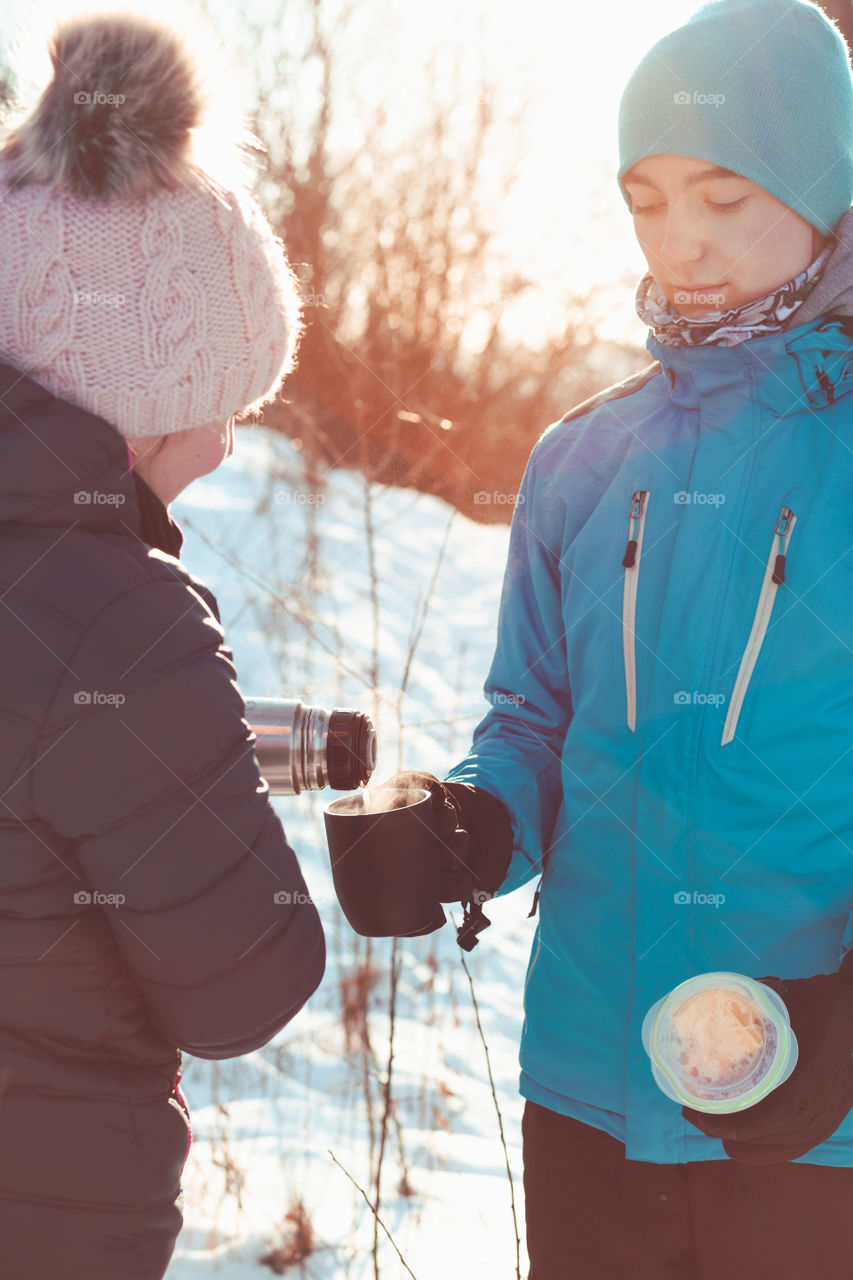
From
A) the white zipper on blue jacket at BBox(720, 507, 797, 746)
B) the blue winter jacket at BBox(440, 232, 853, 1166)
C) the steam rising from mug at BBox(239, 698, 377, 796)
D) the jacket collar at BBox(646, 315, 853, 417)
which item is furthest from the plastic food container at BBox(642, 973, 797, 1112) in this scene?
the jacket collar at BBox(646, 315, 853, 417)

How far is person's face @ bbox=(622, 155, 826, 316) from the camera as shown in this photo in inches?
61.9

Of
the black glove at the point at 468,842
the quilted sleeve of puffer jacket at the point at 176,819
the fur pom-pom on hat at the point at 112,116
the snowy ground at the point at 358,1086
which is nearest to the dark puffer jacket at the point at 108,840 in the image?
the quilted sleeve of puffer jacket at the point at 176,819

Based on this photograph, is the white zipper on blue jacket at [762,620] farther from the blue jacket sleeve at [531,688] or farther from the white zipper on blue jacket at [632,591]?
the blue jacket sleeve at [531,688]

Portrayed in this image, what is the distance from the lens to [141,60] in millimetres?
1333

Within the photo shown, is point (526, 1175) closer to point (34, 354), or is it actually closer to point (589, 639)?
point (589, 639)

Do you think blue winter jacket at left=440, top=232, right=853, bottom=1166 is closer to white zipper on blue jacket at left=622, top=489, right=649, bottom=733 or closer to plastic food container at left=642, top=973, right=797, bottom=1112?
white zipper on blue jacket at left=622, top=489, right=649, bottom=733

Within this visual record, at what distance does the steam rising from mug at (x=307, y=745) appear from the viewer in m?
1.59

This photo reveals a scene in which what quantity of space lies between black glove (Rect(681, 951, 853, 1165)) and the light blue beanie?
3.51 ft

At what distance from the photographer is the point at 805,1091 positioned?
1272 millimetres

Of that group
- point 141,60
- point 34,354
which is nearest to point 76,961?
point 34,354

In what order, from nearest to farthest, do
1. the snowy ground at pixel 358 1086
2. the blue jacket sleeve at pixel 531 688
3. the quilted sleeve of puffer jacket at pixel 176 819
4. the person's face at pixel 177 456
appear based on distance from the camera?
the quilted sleeve of puffer jacket at pixel 176 819 → the person's face at pixel 177 456 → the blue jacket sleeve at pixel 531 688 → the snowy ground at pixel 358 1086

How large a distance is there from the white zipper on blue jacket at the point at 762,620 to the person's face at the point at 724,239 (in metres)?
0.35

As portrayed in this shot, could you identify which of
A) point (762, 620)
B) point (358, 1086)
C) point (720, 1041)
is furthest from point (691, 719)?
point (358, 1086)

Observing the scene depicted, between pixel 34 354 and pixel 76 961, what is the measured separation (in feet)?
2.26
